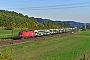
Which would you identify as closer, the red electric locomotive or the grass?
the grass

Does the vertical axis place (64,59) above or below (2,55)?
below

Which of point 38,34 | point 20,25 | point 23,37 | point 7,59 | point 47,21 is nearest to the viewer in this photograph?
point 7,59

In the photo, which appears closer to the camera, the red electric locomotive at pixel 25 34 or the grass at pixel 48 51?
the grass at pixel 48 51

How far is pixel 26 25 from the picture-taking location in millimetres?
127438

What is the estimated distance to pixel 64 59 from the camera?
20719 millimetres

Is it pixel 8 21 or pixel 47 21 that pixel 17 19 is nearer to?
pixel 8 21

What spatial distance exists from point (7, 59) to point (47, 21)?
14657 cm

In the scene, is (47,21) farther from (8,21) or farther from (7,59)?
(7,59)

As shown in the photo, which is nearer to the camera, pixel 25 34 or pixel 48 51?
pixel 48 51

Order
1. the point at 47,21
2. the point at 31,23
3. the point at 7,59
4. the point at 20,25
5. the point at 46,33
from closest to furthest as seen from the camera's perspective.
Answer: the point at 7,59, the point at 46,33, the point at 20,25, the point at 31,23, the point at 47,21

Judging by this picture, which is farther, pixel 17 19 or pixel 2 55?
pixel 17 19

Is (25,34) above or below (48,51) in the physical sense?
above

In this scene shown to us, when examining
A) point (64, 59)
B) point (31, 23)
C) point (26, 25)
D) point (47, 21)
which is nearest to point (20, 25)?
point (26, 25)

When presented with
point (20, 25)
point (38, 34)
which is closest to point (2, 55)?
point (38, 34)
